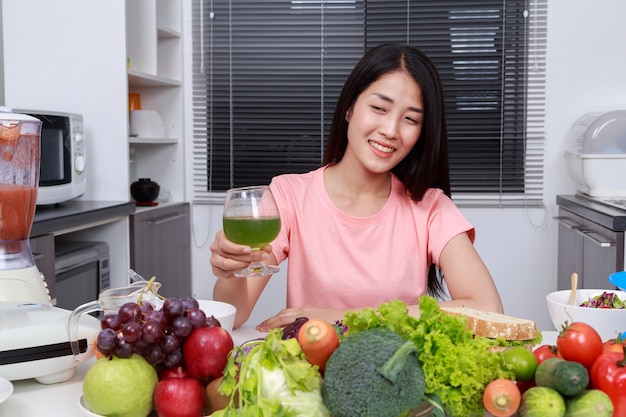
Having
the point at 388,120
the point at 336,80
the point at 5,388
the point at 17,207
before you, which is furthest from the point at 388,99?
the point at 336,80

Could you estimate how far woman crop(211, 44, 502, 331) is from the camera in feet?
5.93

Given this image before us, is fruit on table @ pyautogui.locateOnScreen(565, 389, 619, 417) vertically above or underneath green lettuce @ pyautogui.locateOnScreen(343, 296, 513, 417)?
underneath

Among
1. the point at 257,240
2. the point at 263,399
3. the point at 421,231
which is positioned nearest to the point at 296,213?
the point at 421,231

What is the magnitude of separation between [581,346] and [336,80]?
3.07 m

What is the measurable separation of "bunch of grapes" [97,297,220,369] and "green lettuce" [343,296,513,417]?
0.23m

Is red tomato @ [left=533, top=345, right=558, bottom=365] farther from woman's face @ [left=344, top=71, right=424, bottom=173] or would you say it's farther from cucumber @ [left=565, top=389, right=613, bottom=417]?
woman's face @ [left=344, top=71, right=424, bottom=173]

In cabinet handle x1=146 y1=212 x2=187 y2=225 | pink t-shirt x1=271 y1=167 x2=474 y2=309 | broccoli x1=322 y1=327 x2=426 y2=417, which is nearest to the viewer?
broccoli x1=322 y1=327 x2=426 y2=417

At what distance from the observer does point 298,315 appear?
1.58 m

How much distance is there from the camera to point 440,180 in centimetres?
199

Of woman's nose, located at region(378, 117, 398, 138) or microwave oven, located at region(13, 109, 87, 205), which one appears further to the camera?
microwave oven, located at region(13, 109, 87, 205)

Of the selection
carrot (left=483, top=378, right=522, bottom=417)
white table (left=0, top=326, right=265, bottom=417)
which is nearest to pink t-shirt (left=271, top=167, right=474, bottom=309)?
white table (left=0, top=326, right=265, bottom=417)

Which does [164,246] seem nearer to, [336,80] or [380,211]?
[336,80]

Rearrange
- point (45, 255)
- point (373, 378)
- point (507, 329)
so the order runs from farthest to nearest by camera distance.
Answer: point (45, 255), point (507, 329), point (373, 378)

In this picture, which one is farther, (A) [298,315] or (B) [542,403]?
(A) [298,315]
